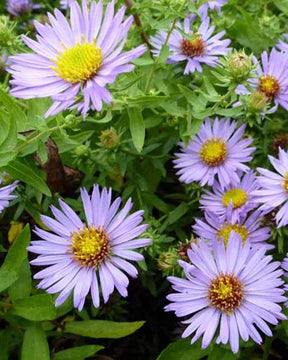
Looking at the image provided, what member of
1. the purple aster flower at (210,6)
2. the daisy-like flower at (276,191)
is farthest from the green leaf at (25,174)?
the purple aster flower at (210,6)

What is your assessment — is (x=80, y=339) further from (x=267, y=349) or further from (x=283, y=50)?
(x=283, y=50)

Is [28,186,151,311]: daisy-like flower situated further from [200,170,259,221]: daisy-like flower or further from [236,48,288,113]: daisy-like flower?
[236,48,288,113]: daisy-like flower

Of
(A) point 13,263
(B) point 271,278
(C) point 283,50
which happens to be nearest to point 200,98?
(C) point 283,50

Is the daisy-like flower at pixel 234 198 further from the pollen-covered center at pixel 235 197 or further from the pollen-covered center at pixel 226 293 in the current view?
the pollen-covered center at pixel 226 293

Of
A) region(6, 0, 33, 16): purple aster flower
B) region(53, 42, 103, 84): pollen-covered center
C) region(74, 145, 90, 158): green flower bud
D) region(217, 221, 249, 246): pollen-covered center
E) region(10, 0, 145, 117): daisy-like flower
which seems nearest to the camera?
region(10, 0, 145, 117): daisy-like flower

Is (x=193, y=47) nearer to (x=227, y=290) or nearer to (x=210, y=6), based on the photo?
(x=210, y=6)

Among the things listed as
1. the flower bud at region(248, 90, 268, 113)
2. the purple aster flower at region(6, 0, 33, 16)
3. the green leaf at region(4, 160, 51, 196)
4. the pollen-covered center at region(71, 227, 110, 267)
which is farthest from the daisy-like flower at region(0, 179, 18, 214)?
the purple aster flower at region(6, 0, 33, 16)
